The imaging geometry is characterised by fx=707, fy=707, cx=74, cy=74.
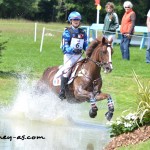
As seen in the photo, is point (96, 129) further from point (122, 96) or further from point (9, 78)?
point (9, 78)

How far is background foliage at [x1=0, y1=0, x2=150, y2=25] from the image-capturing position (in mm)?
→ 74875

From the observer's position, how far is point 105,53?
15.1m

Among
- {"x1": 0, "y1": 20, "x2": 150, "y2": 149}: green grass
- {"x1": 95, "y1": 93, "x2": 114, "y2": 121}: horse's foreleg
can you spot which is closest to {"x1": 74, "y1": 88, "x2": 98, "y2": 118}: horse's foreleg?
{"x1": 95, "y1": 93, "x2": 114, "y2": 121}: horse's foreleg

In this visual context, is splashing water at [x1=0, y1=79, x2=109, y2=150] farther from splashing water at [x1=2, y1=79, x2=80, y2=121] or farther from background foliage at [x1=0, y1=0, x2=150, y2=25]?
background foliage at [x1=0, y1=0, x2=150, y2=25]

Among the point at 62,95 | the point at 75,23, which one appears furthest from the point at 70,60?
the point at 75,23

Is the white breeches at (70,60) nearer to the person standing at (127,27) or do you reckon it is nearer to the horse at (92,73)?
the horse at (92,73)

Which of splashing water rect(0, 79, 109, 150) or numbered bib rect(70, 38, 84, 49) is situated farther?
numbered bib rect(70, 38, 84, 49)

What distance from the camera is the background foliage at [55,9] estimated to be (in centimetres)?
7488

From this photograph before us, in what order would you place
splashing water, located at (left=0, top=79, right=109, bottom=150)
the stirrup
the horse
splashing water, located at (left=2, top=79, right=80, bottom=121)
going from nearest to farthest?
splashing water, located at (left=0, top=79, right=109, bottom=150) → the horse → the stirrup → splashing water, located at (left=2, top=79, right=80, bottom=121)

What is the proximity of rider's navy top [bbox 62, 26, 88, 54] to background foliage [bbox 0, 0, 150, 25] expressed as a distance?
189ft

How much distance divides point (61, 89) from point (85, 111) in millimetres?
2007

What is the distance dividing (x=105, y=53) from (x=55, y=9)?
6439 cm

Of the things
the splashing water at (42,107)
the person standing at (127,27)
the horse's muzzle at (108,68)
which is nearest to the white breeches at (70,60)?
the splashing water at (42,107)

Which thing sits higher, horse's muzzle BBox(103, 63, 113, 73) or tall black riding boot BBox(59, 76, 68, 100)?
horse's muzzle BBox(103, 63, 113, 73)
